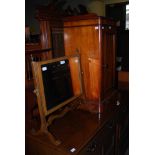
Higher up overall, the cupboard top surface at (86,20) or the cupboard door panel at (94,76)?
the cupboard top surface at (86,20)

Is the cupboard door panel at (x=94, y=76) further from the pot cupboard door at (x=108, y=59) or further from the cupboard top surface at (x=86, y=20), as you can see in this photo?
the cupboard top surface at (x=86, y=20)

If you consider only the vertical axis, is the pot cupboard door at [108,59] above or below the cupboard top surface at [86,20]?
below

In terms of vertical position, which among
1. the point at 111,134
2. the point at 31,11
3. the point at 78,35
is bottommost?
the point at 111,134

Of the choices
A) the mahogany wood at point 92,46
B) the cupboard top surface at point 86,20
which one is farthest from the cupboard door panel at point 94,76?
the cupboard top surface at point 86,20

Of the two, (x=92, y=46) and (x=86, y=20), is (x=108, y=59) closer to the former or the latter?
(x=92, y=46)

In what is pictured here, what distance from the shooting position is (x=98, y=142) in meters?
1.37

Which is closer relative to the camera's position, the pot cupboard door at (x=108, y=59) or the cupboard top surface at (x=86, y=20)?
the cupboard top surface at (x=86, y=20)

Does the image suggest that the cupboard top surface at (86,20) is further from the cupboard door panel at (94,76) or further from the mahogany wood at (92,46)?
the cupboard door panel at (94,76)

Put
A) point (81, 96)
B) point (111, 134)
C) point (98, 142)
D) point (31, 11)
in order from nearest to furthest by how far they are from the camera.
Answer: point (98, 142) → point (81, 96) → point (111, 134) → point (31, 11)

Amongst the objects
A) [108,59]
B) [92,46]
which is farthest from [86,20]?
[108,59]
